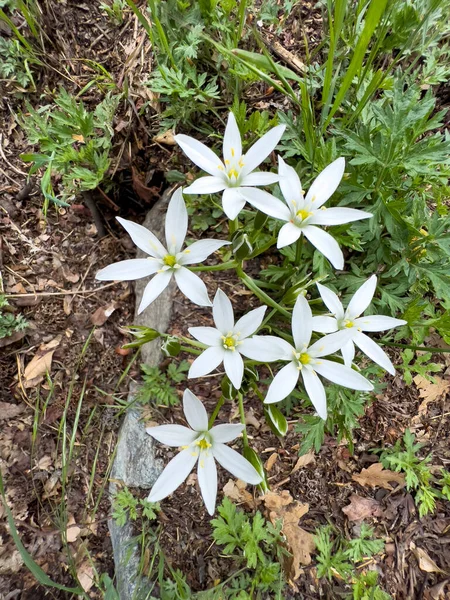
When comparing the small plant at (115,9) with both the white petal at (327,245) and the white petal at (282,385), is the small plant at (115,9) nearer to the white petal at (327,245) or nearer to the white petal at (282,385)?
the white petal at (327,245)

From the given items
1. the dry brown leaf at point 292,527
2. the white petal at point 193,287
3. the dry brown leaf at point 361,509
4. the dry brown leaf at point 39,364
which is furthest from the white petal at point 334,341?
the dry brown leaf at point 39,364

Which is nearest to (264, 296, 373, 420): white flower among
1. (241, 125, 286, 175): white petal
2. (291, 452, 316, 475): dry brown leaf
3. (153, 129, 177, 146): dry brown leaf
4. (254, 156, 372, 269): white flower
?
(254, 156, 372, 269): white flower

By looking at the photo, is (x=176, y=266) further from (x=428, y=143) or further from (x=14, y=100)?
(x=14, y=100)

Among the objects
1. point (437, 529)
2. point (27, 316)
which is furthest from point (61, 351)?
point (437, 529)

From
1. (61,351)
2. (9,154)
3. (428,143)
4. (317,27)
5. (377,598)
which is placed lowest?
(377,598)

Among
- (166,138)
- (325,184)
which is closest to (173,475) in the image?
(325,184)
